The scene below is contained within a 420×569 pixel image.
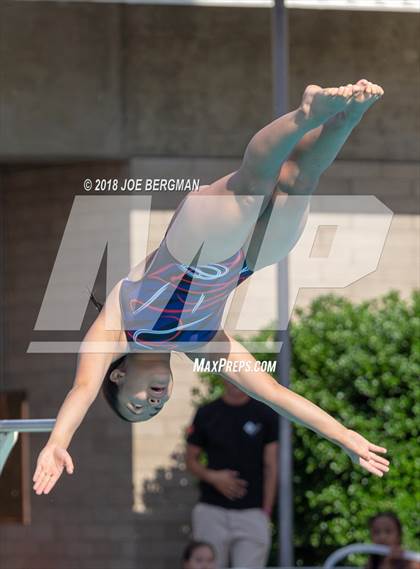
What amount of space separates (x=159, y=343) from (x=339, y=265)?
159 cm

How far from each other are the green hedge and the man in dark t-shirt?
12.7 inches

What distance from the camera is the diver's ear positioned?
14.0 feet

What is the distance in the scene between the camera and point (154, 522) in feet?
23.4

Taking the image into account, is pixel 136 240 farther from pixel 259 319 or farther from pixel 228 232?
pixel 259 319

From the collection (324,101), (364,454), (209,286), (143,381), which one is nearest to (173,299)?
(209,286)

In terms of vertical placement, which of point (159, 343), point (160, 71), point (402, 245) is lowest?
point (159, 343)

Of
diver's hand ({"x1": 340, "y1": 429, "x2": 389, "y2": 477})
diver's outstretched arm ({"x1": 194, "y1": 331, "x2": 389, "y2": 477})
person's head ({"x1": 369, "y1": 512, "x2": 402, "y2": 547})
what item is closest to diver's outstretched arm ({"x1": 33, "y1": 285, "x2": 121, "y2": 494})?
diver's outstretched arm ({"x1": 194, "y1": 331, "x2": 389, "y2": 477})

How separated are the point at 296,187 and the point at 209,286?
0.39m

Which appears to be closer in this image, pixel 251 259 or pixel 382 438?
pixel 251 259

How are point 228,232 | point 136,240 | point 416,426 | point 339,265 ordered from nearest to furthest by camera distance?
point 228,232 < point 136,240 < point 339,265 < point 416,426

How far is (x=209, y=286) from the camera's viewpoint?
4223mm

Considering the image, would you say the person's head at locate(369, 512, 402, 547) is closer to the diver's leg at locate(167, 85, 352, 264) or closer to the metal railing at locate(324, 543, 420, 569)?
the metal railing at locate(324, 543, 420, 569)

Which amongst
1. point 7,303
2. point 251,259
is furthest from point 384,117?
point 251,259

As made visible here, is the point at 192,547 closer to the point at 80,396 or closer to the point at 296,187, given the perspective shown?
the point at 80,396
